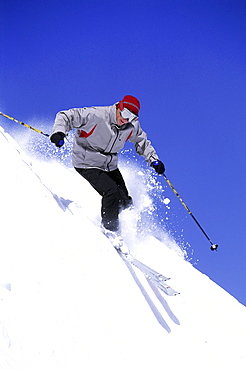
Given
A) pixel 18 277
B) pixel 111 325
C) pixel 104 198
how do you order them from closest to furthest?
pixel 18 277 < pixel 111 325 < pixel 104 198

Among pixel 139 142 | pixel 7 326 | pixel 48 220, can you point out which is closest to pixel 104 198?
pixel 139 142

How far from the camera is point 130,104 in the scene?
19.2ft

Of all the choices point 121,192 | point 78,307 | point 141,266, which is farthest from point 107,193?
point 78,307

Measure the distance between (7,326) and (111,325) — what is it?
142 centimetres

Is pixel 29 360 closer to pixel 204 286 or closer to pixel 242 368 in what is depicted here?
pixel 242 368

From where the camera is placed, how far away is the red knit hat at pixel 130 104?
19.2 ft

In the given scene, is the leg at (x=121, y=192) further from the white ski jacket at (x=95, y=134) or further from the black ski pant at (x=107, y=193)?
the black ski pant at (x=107, y=193)

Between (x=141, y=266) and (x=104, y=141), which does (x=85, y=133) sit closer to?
(x=104, y=141)

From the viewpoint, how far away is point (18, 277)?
9.49 ft

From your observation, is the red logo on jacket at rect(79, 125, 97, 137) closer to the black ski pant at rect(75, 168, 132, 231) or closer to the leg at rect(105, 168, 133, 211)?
the black ski pant at rect(75, 168, 132, 231)

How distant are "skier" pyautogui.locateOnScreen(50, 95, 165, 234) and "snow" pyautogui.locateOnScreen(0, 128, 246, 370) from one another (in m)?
0.70

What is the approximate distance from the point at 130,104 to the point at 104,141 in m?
0.79

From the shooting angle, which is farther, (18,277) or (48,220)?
(48,220)

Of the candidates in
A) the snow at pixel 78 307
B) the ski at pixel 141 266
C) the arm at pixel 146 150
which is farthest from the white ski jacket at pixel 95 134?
the ski at pixel 141 266
